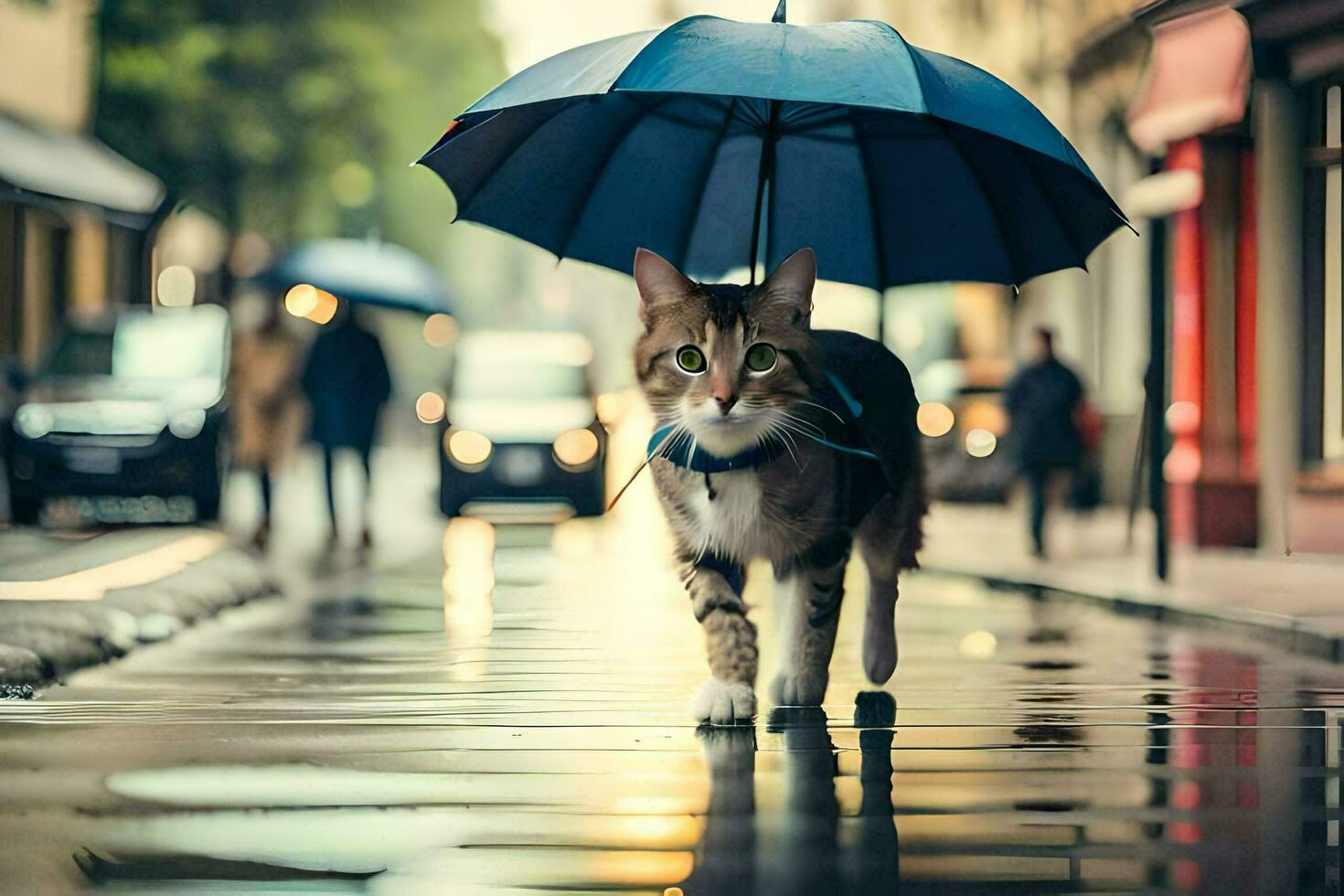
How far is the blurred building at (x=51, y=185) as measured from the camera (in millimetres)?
29984

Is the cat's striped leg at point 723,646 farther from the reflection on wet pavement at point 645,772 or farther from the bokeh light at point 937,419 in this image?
the bokeh light at point 937,419

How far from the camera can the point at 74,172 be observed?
30.8 m

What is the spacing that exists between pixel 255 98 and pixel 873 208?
24457mm

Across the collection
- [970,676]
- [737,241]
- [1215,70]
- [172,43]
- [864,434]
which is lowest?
[970,676]

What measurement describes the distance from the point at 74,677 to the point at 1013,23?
26747 mm

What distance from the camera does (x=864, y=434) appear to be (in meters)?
7.98

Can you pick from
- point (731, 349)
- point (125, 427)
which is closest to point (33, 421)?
point (125, 427)

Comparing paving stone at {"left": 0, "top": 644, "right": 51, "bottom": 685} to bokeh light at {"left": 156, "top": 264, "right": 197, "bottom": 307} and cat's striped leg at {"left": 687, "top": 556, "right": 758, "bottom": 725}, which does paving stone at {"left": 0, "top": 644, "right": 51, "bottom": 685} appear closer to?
cat's striped leg at {"left": 687, "top": 556, "right": 758, "bottom": 725}

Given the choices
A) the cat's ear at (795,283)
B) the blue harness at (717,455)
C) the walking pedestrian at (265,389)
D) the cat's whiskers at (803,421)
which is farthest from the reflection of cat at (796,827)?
the walking pedestrian at (265,389)

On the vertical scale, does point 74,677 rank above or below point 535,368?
below

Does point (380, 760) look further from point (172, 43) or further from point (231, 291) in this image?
point (231, 291)

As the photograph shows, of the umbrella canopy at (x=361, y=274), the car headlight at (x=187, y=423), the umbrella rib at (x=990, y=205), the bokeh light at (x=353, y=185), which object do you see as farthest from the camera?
the bokeh light at (x=353, y=185)

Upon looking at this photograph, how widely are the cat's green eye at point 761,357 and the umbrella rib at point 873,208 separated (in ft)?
4.75

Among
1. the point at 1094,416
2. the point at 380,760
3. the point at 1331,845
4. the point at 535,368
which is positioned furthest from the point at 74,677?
the point at 1094,416
